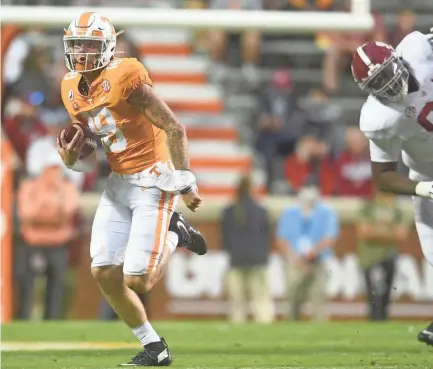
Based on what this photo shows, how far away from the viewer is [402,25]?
40.5ft

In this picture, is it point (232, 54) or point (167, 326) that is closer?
point (167, 326)

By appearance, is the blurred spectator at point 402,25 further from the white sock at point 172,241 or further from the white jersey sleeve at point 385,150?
the white sock at point 172,241

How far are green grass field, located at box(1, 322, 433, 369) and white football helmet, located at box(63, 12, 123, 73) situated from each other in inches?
60.7

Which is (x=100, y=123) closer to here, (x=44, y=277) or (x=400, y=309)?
(x=44, y=277)

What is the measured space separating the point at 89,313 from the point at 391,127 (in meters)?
6.15

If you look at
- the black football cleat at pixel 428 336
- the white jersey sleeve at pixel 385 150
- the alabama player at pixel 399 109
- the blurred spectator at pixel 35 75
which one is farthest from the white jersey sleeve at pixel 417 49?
the blurred spectator at pixel 35 75

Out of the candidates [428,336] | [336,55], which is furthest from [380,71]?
[336,55]

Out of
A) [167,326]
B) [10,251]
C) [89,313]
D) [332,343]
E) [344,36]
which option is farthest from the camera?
[344,36]

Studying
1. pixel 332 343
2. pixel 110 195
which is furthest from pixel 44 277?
pixel 110 195

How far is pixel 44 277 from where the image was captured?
11367 millimetres

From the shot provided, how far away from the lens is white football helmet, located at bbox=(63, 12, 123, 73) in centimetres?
615

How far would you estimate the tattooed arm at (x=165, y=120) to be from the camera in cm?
607

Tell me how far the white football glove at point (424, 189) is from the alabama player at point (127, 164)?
1158 mm

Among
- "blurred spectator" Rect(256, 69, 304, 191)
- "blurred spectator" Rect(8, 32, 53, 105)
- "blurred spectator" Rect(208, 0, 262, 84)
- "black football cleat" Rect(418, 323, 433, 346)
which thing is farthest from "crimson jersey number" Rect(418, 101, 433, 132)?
"blurred spectator" Rect(208, 0, 262, 84)
